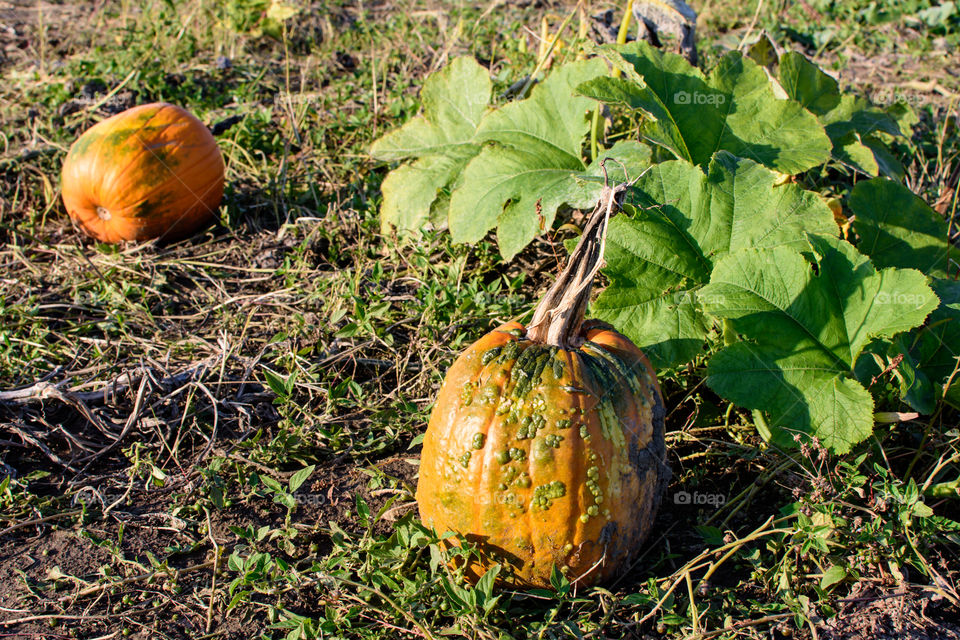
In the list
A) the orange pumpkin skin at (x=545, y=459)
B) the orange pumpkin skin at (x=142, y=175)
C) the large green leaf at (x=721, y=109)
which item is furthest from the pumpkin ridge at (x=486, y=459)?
the orange pumpkin skin at (x=142, y=175)

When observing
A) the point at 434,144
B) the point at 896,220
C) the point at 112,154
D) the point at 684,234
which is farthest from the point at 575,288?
the point at 112,154

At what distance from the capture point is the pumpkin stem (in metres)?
2.09

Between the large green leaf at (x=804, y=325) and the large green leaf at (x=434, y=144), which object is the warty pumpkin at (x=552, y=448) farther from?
the large green leaf at (x=434, y=144)

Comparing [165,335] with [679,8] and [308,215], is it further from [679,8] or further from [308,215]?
[679,8]

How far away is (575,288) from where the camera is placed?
85.1 inches

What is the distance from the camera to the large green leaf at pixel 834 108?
332 centimetres

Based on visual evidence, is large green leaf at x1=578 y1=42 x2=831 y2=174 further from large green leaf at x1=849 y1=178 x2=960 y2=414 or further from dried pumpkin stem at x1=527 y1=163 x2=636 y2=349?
dried pumpkin stem at x1=527 y1=163 x2=636 y2=349

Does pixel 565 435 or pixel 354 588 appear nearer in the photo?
pixel 565 435

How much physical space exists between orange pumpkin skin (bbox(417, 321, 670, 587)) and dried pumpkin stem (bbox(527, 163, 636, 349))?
6 centimetres

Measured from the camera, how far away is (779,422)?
233cm

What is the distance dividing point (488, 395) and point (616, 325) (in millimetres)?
653

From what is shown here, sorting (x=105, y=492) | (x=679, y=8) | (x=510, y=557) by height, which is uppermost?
(x=679, y=8)

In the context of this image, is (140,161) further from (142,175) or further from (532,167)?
(532,167)

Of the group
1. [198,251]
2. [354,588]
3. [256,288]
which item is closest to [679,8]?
[256,288]
